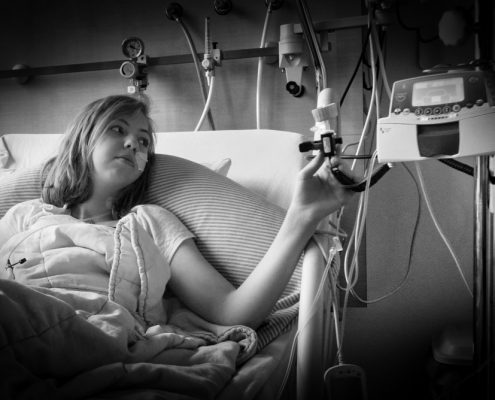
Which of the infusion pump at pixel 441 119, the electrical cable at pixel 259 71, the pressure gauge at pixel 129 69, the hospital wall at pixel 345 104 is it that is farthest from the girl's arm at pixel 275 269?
the pressure gauge at pixel 129 69

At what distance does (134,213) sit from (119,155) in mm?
153

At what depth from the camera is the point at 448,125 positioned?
2.60ft

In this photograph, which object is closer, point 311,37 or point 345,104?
point 311,37

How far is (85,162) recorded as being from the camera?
1.24 m

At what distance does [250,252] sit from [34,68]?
144 centimetres

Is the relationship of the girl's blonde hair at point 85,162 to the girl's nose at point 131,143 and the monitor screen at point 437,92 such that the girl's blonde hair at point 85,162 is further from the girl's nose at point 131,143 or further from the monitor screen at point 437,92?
the monitor screen at point 437,92

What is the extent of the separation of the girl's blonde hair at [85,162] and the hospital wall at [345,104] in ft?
2.08

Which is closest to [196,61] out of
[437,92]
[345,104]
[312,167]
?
[345,104]

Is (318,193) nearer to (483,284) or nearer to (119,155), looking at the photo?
(483,284)

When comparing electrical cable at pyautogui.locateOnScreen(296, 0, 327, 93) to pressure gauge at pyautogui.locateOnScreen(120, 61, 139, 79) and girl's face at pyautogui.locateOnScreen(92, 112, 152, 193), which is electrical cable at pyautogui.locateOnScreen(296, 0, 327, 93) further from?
pressure gauge at pyautogui.locateOnScreen(120, 61, 139, 79)

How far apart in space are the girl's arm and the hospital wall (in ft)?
2.50

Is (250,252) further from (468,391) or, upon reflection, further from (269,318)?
(468,391)

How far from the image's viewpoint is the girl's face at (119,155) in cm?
118

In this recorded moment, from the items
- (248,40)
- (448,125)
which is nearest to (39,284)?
(448,125)
